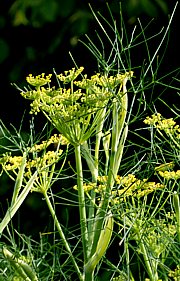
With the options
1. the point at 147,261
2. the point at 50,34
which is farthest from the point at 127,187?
the point at 50,34

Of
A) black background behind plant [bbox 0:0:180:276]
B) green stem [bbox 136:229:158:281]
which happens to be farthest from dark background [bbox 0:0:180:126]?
green stem [bbox 136:229:158:281]

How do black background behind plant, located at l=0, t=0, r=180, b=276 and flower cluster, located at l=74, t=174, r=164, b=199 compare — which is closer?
flower cluster, located at l=74, t=174, r=164, b=199

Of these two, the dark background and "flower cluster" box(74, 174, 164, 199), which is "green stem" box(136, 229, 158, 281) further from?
the dark background

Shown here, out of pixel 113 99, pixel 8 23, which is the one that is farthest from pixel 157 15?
pixel 113 99

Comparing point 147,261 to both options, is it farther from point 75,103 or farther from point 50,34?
point 50,34

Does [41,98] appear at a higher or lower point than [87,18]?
higher

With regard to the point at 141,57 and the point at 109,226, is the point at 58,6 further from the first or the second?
the point at 109,226

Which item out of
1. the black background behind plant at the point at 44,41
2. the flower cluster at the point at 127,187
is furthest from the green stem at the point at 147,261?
the black background behind plant at the point at 44,41

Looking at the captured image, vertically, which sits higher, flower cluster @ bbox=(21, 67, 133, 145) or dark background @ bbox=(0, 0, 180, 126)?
flower cluster @ bbox=(21, 67, 133, 145)

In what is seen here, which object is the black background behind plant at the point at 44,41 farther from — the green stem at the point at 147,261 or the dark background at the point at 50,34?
the green stem at the point at 147,261
